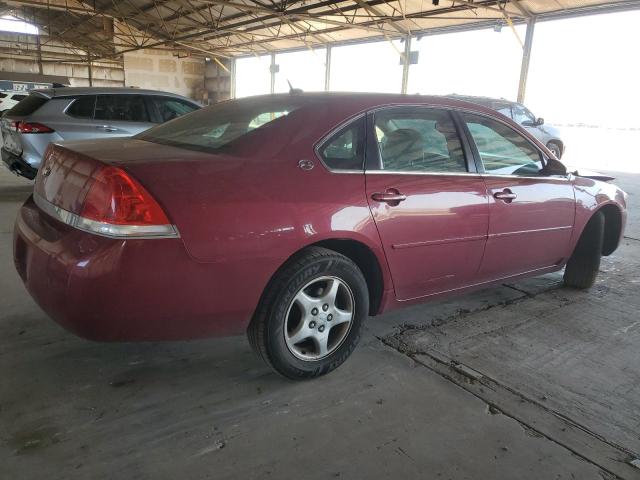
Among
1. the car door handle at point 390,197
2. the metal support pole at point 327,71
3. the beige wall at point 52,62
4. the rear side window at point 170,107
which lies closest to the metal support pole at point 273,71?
the metal support pole at point 327,71

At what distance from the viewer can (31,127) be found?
5.82 metres

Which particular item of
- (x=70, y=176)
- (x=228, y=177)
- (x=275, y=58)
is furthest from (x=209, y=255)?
(x=275, y=58)

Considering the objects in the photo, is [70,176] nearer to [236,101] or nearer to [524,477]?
[236,101]

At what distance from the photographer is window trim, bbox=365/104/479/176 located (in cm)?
251

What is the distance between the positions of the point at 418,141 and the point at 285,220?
3.57 ft

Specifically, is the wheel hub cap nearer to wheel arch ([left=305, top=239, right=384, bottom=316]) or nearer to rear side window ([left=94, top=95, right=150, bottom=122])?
wheel arch ([left=305, top=239, right=384, bottom=316])

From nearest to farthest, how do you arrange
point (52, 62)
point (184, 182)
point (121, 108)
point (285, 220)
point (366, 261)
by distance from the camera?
point (184, 182) → point (285, 220) → point (366, 261) → point (121, 108) → point (52, 62)

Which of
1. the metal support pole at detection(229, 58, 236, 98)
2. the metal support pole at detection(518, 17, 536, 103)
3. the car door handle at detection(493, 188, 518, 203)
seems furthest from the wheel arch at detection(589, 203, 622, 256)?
the metal support pole at detection(229, 58, 236, 98)

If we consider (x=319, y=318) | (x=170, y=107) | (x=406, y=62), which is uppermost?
(x=406, y=62)

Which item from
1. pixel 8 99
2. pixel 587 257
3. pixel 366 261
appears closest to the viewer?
pixel 366 261

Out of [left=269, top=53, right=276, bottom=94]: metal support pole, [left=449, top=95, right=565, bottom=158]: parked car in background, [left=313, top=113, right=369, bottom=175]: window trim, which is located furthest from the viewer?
[left=269, top=53, right=276, bottom=94]: metal support pole

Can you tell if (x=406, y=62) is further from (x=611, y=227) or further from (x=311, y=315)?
(x=311, y=315)

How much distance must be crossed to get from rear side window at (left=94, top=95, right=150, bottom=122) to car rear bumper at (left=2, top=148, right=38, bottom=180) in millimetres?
1013

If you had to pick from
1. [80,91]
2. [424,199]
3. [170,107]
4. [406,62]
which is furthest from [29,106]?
[406,62]
